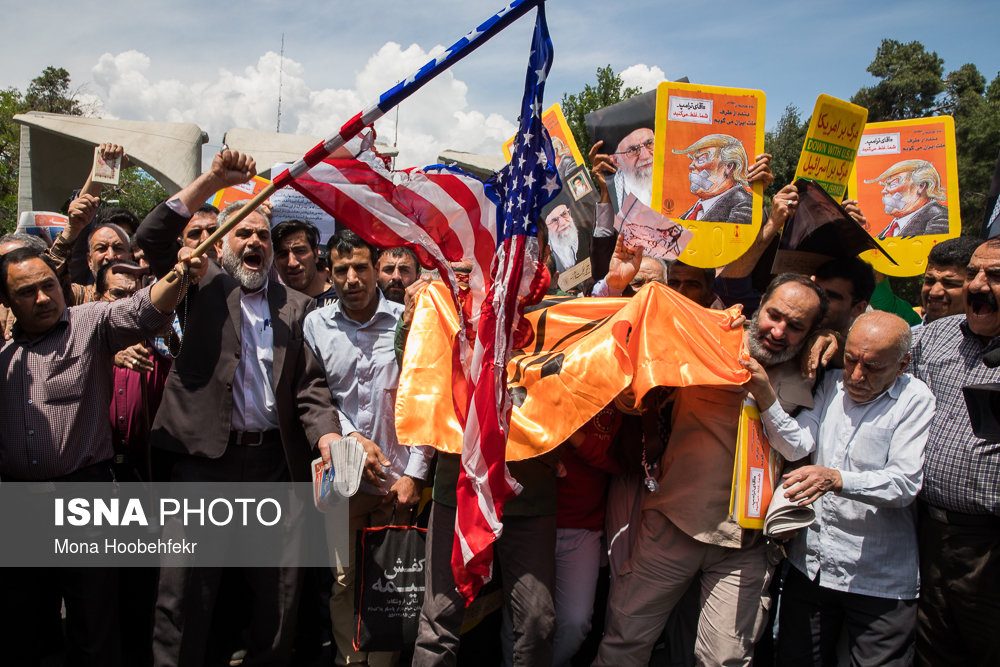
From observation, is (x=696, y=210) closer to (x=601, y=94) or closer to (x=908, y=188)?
(x=908, y=188)

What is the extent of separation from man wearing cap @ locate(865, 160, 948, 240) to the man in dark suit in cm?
361

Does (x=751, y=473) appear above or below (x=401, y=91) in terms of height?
below

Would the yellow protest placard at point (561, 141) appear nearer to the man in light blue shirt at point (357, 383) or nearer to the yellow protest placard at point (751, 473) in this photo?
the man in light blue shirt at point (357, 383)

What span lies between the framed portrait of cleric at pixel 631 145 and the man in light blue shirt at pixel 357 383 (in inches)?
58.4

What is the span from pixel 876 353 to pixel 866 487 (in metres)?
0.54

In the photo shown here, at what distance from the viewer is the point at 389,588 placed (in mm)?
3504

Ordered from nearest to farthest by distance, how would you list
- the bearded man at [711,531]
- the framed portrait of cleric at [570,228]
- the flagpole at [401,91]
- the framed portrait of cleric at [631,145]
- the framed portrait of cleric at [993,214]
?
1. the flagpole at [401,91]
2. the bearded man at [711,531]
3. the framed portrait of cleric at [993,214]
4. the framed portrait of cleric at [631,145]
5. the framed portrait of cleric at [570,228]

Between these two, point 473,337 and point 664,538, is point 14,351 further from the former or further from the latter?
point 664,538

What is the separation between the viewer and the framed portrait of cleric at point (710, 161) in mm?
3848

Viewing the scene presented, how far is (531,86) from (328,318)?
6.11 feet

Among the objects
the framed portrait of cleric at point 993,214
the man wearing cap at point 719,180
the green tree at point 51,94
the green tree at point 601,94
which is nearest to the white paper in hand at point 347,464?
the man wearing cap at point 719,180

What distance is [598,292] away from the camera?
13.3ft

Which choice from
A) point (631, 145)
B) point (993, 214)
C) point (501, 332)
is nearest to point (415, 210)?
point (501, 332)

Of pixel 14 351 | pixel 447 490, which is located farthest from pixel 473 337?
pixel 14 351
